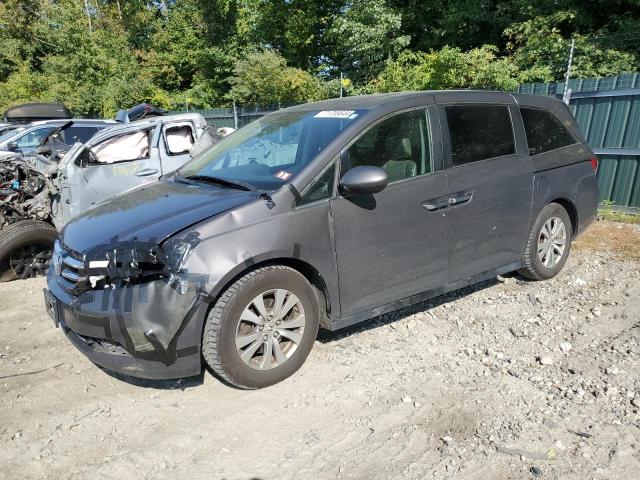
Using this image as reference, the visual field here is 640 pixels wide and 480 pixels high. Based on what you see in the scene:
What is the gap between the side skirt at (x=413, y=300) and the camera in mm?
3373

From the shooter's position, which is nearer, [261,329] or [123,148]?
[261,329]

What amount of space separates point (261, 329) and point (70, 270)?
130 centimetres

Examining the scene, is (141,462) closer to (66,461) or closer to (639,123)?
(66,461)

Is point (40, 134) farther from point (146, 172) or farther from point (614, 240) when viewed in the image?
point (614, 240)

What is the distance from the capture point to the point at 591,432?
8.75 feet

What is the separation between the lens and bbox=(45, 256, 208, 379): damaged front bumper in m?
2.73

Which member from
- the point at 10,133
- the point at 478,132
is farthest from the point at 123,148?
the point at 10,133

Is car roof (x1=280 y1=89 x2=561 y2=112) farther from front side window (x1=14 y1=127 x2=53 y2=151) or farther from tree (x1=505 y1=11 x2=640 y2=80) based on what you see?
front side window (x1=14 y1=127 x2=53 y2=151)

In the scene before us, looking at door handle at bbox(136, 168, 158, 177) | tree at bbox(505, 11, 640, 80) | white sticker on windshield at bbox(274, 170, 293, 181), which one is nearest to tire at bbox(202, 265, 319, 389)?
white sticker on windshield at bbox(274, 170, 293, 181)

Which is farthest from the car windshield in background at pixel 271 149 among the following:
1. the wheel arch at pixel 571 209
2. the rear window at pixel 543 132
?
the wheel arch at pixel 571 209

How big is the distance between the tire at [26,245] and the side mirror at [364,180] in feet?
12.8

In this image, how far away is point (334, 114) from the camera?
12.0 feet

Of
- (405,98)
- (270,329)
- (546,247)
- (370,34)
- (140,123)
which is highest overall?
(370,34)

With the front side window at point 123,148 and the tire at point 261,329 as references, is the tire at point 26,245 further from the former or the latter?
the tire at point 261,329
